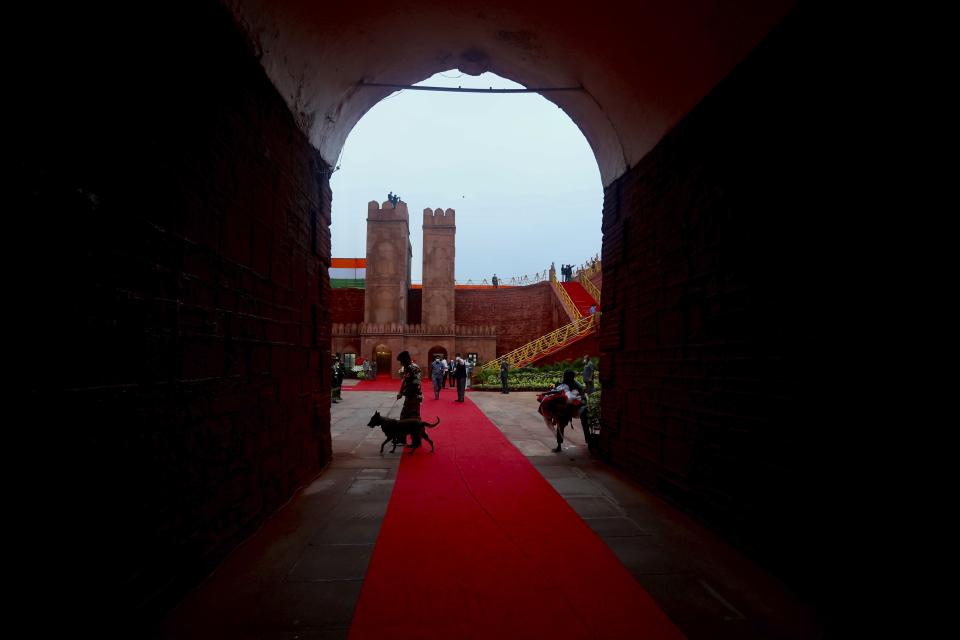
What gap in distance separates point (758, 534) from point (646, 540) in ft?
2.50

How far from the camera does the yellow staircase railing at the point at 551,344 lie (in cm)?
2144

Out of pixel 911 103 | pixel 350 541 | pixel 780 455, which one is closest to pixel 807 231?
pixel 911 103

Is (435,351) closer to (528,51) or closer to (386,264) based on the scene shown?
(386,264)

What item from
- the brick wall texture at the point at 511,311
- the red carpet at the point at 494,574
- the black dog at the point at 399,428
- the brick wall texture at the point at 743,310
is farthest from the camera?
the brick wall texture at the point at 511,311

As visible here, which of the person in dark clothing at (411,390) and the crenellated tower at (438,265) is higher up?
the crenellated tower at (438,265)

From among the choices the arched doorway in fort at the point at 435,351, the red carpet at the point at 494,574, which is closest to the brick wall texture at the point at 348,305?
the arched doorway in fort at the point at 435,351

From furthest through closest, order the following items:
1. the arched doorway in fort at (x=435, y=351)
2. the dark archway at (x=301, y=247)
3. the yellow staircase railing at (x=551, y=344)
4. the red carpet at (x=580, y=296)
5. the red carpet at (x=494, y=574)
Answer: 1. the red carpet at (x=580, y=296)
2. the arched doorway in fort at (x=435, y=351)
3. the yellow staircase railing at (x=551, y=344)
4. the red carpet at (x=494, y=574)
5. the dark archway at (x=301, y=247)

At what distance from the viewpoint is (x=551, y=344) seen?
2256cm

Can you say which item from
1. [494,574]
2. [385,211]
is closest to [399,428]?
[494,574]

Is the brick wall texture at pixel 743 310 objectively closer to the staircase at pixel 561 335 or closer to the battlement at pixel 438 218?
the staircase at pixel 561 335

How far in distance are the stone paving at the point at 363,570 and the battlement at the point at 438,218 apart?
25256 mm

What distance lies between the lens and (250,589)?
106 inches

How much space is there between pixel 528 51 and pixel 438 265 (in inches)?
943

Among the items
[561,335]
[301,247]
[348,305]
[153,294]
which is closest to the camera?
[153,294]
